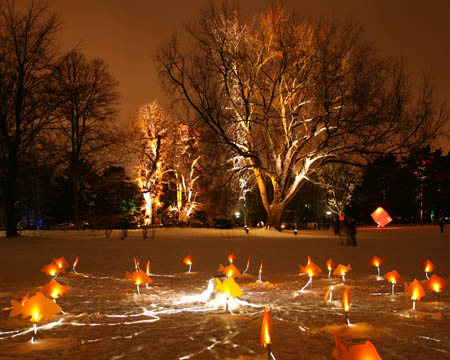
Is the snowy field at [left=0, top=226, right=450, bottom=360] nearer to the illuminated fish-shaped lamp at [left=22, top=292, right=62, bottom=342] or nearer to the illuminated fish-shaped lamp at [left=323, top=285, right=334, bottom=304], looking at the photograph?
the illuminated fish-shaped lamp at [left=323, top=285, right=334, bottom=304]

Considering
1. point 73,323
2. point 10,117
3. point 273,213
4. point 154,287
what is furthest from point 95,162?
point 73,323

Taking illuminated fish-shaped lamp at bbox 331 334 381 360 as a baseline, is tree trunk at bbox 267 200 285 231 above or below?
above

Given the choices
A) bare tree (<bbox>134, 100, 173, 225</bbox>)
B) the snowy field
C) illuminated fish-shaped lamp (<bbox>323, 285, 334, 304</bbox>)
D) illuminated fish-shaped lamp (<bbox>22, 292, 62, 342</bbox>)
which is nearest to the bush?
bare tree (<bbox>134, 100, 173, 225</bbox>)

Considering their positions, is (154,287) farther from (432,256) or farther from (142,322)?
(432,256)

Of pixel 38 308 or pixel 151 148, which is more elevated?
pixel 151 148

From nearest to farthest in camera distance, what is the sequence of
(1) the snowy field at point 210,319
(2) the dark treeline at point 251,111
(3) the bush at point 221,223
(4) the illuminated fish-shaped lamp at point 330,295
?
(1) the snowy field at point 210,319 → (4) the illuminated fish-shaped lamp at point 330,295 → (2) the dark treeline at point 251,111 → (3) the bush at point 221,223

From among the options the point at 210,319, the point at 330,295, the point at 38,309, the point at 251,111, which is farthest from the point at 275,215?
the point at 38,309

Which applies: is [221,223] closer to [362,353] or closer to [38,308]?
[38,308]

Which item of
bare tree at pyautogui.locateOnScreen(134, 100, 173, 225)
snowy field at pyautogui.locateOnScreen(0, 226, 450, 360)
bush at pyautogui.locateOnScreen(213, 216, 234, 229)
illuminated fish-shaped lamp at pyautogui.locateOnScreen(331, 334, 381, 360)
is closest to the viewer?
illuminated fish-shaped lamp at pyautogui.locateOnScreen(331, 334, 381, 360)

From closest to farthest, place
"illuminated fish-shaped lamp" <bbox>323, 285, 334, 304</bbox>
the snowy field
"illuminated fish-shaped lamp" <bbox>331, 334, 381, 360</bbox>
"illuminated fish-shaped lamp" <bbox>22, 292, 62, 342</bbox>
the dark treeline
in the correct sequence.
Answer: "illuminated fish-shaped lamp" <bbox>331, 334, 381, 360</bbox> < the snowy field < "illuminated fish-shaped lamp" <bbox>22, 292, 62, 342</bbox> < "illuminated fish-shaped lamp" <bbox>323, 285, 334, 304</bbox> < the dark treeline

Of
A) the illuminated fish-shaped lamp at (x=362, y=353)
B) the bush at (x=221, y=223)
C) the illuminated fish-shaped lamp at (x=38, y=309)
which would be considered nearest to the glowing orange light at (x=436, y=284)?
the illuminated fish-shaped lamp at (x=362, y=353)

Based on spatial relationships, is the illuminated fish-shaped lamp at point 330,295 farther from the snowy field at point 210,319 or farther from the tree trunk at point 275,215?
the tree trunk at point 275,215

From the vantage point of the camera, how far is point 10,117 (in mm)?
24016

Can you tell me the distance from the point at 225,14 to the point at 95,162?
49.9 ft
